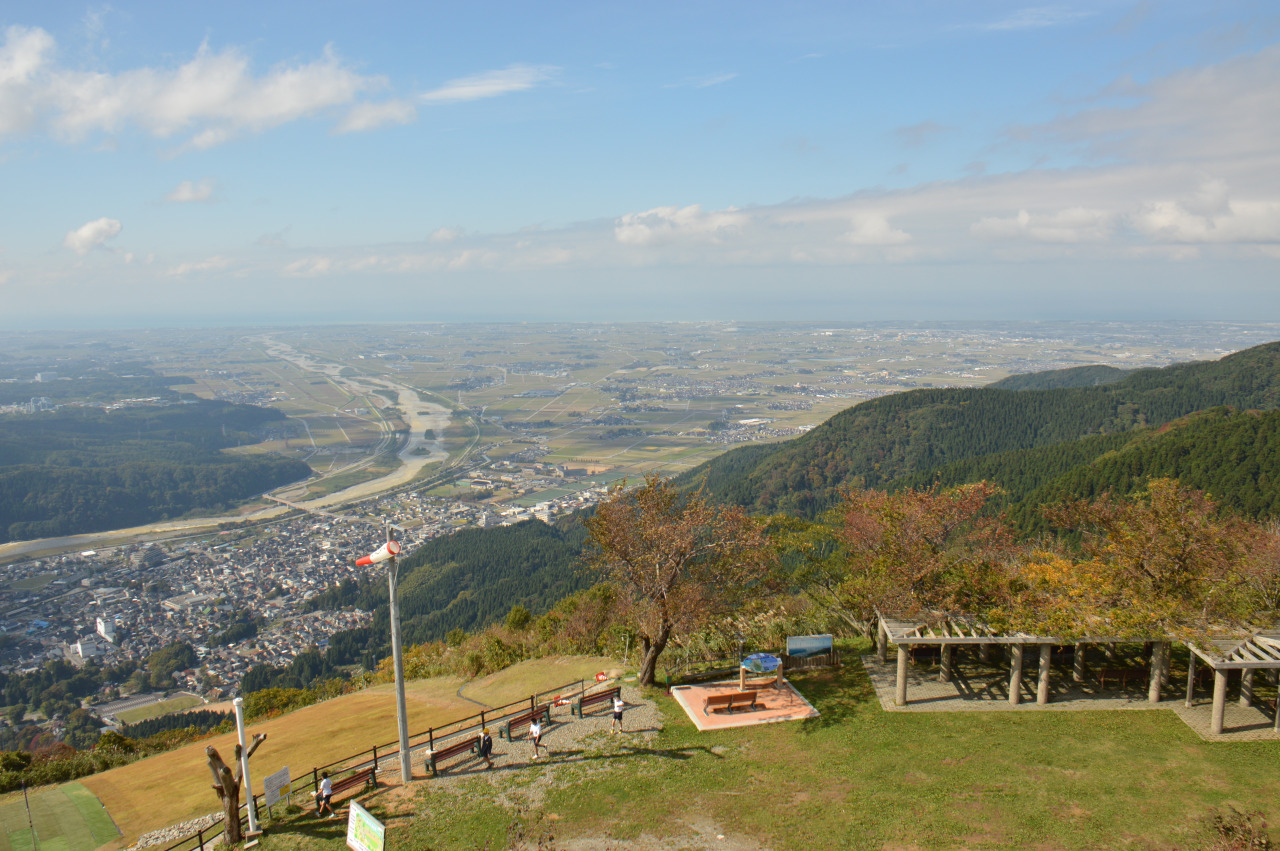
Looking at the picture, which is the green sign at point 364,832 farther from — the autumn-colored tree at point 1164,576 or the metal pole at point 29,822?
the autumn-colored tree at point 1164,576

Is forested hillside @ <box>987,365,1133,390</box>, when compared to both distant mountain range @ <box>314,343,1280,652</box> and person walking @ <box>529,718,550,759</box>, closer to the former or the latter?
distant mountain range @ <box>314,343,1280,652</box>

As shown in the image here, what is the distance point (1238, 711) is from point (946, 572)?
24.3 feet

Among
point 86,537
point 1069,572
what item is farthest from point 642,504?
point 86,537

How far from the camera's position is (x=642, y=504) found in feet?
67.5

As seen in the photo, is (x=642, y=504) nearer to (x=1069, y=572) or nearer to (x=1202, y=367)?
(x=1069, y=572)

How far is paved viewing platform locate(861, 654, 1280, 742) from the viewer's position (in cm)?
1639

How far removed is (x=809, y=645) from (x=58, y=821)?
20880 mm

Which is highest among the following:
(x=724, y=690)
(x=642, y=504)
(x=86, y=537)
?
(x=642, y=504)

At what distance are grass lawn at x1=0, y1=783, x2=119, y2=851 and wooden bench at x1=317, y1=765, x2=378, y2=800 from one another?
6.20 meters

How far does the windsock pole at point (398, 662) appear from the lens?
1393 cm

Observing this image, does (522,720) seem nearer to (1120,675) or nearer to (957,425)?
(1120,675)

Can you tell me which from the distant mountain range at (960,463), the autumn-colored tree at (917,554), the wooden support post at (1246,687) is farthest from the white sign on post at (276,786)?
the wooden support post at (1246,687)

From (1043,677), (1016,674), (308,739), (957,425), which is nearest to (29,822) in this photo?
(308,739)

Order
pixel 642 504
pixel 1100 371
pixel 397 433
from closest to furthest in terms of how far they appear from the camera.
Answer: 1. pixel 642 504
2. pixel 397 433
3. pixel 1100 371
